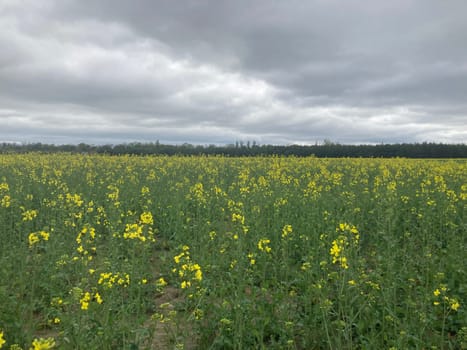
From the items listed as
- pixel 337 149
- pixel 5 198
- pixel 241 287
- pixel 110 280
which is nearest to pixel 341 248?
pixel 241 287

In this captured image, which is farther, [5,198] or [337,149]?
[337,149]

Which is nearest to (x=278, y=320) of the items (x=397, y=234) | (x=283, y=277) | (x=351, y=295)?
(x=351, y=295)

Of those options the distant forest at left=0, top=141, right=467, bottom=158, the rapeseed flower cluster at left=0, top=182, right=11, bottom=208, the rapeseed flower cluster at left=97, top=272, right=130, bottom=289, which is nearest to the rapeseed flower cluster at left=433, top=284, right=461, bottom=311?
the rapeseed flower cluster at left=97, top=272, right=130, bottom=289

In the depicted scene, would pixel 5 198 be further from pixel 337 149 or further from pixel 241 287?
pixel 337 149

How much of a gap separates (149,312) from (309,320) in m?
2.23

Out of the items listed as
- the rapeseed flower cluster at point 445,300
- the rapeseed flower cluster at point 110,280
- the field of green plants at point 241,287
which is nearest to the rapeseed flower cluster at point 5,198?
the field of green plants at point 241,287

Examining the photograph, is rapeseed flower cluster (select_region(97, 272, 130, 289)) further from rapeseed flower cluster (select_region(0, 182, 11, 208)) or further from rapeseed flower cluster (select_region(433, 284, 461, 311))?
rapeseed flower cluster (select_region(0, 182, 11, 208))

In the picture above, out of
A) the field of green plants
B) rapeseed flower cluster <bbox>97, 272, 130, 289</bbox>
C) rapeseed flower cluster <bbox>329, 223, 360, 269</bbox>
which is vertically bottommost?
the field of green plants

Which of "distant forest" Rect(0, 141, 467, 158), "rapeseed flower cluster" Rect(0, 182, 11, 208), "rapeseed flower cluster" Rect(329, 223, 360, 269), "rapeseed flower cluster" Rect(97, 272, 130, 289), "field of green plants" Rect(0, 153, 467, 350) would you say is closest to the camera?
"rapeseed flower cluster" Rect(97, 272, 130, 289)

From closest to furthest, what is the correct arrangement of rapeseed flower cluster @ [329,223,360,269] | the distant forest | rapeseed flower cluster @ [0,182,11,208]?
1. rapeseed flower cluster @ [329,223,360,269]
2. rapeseed flower cluster @ [0,182,11,208]
3. the distant forest

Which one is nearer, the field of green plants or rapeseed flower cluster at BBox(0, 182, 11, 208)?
the field of green plants

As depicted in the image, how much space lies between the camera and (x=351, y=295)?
13.2 ft

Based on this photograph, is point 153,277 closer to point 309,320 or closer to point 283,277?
point 283,277

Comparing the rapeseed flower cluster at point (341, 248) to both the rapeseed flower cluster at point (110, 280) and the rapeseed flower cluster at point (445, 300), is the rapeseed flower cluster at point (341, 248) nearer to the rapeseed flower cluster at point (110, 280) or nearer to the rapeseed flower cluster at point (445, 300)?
the rapeseed flower cluster at point (445, 300)
